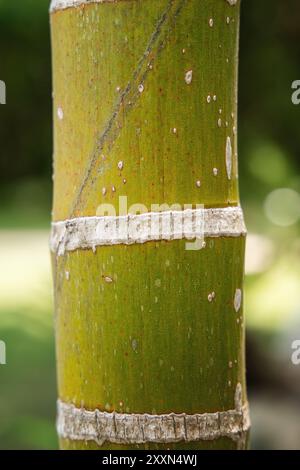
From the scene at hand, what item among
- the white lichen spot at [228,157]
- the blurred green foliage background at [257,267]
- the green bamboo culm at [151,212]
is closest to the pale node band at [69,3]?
the green bamboo culm at [151,212]

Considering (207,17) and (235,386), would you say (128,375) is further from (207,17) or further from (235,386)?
(207,17)

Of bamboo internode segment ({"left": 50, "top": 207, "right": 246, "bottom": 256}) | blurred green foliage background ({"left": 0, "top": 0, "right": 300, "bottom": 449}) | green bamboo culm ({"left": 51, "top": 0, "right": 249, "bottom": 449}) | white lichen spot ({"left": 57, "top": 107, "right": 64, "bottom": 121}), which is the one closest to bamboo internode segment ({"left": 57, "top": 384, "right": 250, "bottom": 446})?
green bamboo culm ({"left": 51, "top": 0, "right": 249, "bottom": 449})

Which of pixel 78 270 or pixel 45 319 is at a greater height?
pixel 78 270

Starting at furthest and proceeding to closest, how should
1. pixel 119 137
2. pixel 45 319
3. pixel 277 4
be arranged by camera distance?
pixel 277 4
pixel 45 319
pixel 119 137

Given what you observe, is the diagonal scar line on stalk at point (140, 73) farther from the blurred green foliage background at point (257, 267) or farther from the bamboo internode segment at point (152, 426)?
the blurred green foliage background at point (257, 267)

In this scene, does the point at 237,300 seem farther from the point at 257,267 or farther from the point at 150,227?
the point at 257,267

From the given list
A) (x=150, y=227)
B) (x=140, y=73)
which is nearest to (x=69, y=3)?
(x=140, y=73)

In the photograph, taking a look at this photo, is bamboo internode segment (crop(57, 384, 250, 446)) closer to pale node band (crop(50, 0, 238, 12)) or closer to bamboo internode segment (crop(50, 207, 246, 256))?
bamboo internode segment (crop(50, 207, 246, 256))
